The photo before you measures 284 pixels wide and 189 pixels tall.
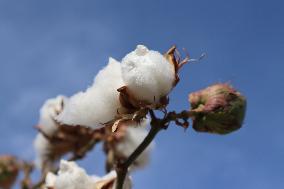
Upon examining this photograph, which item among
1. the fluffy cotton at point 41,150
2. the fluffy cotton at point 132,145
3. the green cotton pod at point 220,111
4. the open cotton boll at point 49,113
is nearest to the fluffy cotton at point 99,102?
the green cotton pod at point 220,111

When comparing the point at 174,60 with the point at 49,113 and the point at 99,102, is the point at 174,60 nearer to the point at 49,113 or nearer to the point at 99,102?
the point at 99,102

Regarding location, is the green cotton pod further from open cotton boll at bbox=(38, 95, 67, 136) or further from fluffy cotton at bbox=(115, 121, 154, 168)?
open cotton boll at bbox=(38, 95, 67, 136)

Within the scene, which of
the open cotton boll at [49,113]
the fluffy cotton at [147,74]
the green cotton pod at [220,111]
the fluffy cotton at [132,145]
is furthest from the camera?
the open cotton boll at [49,113]

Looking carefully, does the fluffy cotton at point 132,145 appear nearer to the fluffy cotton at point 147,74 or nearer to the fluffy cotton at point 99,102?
the fluffy cotton at point 99,102

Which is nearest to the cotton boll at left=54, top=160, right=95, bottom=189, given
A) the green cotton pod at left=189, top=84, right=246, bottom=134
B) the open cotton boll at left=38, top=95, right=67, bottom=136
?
the green cotton pod at left=189, top=84, right=246, bottom=134

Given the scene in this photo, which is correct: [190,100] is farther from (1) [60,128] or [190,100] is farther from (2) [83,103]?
(1) [60,128]

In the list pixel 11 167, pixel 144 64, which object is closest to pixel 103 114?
pixel 144 64
